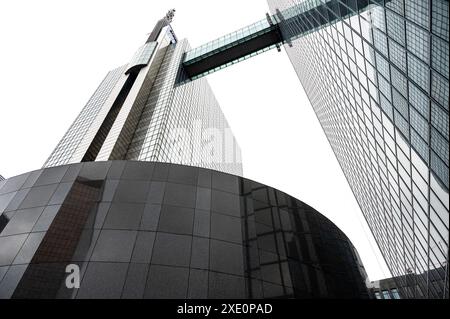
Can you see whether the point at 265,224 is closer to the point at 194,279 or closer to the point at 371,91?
the point at 194,279

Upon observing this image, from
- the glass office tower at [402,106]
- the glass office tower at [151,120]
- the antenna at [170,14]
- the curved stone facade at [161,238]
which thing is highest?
the antenna at [170,14]

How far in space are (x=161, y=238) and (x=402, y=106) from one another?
1616cm

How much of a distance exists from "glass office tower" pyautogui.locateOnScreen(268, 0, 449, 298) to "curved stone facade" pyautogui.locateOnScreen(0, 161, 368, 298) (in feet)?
22.1

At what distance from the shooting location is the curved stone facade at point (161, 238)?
1121 cm

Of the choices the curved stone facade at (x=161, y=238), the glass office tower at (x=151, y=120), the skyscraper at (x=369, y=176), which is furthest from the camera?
the glass office tower at (x=151, y=120)

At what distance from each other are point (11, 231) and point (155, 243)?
277 inches

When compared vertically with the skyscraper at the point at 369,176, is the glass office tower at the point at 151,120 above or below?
above

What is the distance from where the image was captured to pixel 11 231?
13.5 metres

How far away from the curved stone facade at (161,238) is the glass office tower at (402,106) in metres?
6.73

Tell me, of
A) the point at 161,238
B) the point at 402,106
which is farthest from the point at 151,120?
the point at 161,238

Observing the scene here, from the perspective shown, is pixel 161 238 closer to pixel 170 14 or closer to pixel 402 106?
pixel 402 106

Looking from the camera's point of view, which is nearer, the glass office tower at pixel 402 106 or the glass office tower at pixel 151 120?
the glass office tower at pixel 402 106

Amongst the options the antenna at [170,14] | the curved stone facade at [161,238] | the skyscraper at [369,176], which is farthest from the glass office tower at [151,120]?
the curved stone facade at [161,238]

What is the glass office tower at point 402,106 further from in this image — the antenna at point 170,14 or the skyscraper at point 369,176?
the antenna at point 170,14
